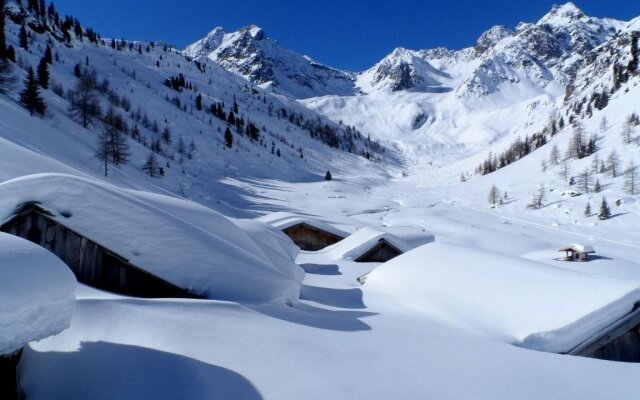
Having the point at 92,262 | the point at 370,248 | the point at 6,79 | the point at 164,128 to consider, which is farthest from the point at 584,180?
the point at 6,79

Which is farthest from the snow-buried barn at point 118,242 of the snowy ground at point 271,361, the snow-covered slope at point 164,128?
the snow-covered slope at point 164,128

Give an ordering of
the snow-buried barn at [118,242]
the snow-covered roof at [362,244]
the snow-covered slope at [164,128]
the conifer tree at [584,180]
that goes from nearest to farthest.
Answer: the snow-buried barn at [118,242]
the snow-covered roof at [362,244]
the snow-covered slope at [164,128]
the conifer tree at [584,180]

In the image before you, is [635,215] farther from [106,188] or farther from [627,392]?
[106,188]

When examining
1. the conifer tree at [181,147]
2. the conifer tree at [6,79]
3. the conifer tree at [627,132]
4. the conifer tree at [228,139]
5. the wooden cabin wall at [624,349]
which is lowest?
the wooden cabin wall at [624,349]

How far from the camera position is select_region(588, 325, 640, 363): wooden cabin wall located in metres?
7.29

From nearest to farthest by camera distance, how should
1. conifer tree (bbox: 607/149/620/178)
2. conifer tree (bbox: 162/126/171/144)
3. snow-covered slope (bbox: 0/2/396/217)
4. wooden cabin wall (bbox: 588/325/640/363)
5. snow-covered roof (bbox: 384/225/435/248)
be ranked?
wooden cabin wall (bbox: 588/325/640/363) < snow-covered roof (bbox: 384/225/435/248) < snow-covered slope (bbox: 0/2/396/217) < conifer tree (bbox: 607/149/620/178) < conifer tree (bbox: 162/126/171/144)

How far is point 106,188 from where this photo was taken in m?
6.32

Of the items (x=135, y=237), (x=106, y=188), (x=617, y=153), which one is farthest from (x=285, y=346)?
(x=617, y=153)

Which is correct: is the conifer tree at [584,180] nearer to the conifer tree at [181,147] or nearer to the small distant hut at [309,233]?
the small distant hut at [309,233]

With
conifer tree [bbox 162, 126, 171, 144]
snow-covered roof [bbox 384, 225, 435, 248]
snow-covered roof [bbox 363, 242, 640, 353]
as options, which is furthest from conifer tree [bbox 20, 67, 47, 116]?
snow-covered roof [bbox 363, 242, 640, 353]

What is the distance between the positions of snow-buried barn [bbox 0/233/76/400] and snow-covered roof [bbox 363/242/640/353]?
6763mm

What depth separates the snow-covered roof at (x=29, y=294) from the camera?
106 inches

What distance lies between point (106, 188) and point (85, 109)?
63.0 metres

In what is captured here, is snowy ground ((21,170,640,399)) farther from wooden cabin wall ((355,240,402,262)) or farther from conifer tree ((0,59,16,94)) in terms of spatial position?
conifer tree ((0,59,16,94))
